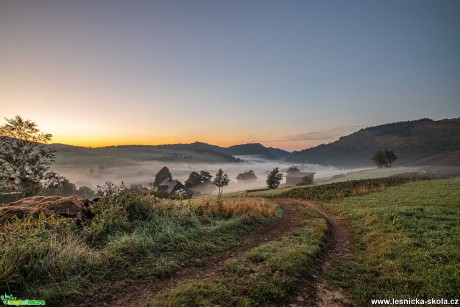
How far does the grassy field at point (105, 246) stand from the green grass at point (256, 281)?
142 cm

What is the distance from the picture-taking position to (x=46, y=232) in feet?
25.3

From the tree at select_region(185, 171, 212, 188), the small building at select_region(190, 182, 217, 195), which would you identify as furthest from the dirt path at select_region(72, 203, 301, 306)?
the tree at select_region(185, 171, 212, 188)

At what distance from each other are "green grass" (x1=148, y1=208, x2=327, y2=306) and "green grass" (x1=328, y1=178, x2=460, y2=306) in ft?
4.08

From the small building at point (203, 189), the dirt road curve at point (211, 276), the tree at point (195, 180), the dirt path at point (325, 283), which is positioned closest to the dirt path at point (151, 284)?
the dirt road curve at point (211, 276)

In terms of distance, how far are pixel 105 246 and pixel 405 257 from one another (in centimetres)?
1074

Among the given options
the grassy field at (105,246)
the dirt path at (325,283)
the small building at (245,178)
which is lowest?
the small building at (245,178)

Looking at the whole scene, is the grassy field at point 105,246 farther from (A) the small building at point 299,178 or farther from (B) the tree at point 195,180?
(A) the small building at point 299,178

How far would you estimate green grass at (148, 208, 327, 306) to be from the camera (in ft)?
17.8

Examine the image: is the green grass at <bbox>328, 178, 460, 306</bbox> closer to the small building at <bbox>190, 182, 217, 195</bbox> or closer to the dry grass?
the dry grass

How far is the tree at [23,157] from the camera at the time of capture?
21.9 m

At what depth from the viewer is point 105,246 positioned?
7.74m

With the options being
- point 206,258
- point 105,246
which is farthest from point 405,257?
point 105,246

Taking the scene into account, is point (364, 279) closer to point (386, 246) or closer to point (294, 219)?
point (386, 246)

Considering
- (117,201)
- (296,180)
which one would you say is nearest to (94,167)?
(296,180)
